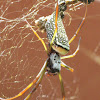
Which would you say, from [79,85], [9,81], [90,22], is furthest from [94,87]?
[9,81]

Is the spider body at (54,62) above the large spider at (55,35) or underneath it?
underneath

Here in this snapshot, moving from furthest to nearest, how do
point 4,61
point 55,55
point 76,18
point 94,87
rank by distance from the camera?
point 94,87 < point 76,18 < point 4,61 < point 55,55

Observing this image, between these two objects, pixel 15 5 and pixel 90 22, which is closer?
pixel 15 5

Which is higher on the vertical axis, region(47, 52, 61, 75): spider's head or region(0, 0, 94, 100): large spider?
region(0, 0, 94, 100): large spider

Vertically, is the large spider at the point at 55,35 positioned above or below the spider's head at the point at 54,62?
above

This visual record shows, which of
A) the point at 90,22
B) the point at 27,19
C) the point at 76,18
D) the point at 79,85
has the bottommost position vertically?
the point at 79,85

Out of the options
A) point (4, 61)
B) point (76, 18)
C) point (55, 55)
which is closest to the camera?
point (55, 55)

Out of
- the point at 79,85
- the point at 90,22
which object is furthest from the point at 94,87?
the point at 90,22

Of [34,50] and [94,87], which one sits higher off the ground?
[34,50]

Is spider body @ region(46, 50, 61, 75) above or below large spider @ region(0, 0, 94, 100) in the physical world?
below

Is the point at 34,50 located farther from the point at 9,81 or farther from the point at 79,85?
the point at 79,85
